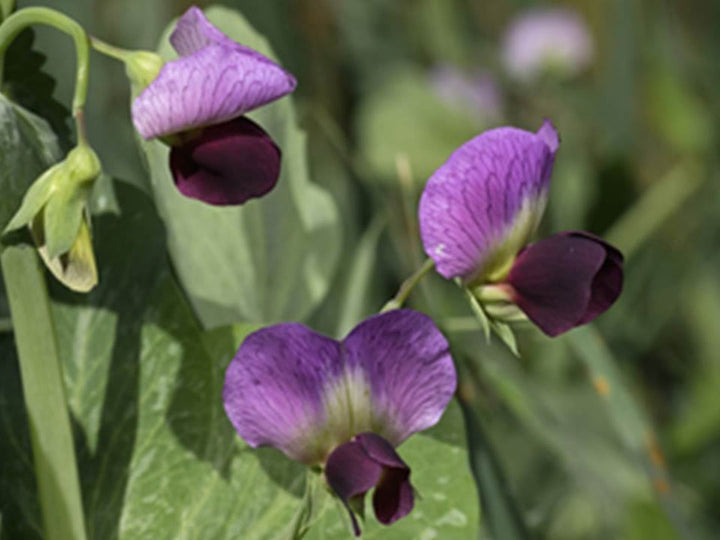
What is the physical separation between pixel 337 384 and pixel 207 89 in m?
0.07

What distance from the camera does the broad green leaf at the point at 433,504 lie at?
0.31 m

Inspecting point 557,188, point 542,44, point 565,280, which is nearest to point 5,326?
point 565,280

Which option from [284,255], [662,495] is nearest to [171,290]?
[284,255]

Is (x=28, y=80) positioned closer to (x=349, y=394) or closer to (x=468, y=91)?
(x=349, y=394)

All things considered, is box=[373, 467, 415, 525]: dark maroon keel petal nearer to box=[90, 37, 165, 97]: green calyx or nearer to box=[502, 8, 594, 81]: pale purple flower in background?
box=[90, 37, 165, 97]: green calyx

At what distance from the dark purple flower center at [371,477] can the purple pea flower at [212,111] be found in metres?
0.06

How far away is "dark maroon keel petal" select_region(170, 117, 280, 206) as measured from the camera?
270 mm

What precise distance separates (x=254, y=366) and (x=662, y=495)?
32 cm

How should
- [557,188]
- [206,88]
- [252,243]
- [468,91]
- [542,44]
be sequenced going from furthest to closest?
[542,44]
[468,91]
[557,188]
[252,243]
[206,88]

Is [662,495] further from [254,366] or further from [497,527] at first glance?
[254,366]

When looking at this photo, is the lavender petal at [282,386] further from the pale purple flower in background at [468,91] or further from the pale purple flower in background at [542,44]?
the pale purple flower in background at [542,44]

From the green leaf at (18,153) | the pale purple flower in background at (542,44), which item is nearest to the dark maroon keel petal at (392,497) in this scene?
the green leaf at (18,153)

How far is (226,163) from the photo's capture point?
10.6 inches

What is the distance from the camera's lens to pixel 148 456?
0.31 metres
